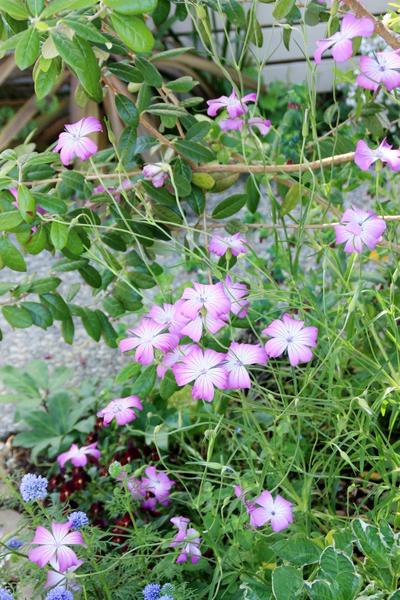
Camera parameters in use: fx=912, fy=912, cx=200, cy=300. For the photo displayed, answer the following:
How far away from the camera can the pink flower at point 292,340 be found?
139cm

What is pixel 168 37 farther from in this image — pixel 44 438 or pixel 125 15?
pixel 125 15

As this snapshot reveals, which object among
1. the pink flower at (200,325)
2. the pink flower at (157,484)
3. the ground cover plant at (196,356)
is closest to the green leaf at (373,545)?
the ground cover plant at (196,356)

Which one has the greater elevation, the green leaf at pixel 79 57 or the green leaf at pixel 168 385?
the green leaf at pixel 79 57

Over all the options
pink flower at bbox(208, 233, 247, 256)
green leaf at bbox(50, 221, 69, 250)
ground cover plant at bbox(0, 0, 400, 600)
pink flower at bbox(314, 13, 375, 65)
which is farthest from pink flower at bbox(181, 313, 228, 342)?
pink flower at bbox(314, 13, 375, 65)

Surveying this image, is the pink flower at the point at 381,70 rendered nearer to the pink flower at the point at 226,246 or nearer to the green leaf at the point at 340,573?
the pink flower at the point at 226,246

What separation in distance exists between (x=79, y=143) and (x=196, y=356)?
0.44 metres

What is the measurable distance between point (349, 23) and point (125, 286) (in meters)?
0.72

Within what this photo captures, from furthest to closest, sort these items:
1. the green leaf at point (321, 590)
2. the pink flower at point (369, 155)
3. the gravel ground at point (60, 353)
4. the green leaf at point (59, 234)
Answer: the gravel ground at point (60, 353), the green leaf at point (59, 234), the pink flower at point (369, 155), the green leaf at point (321, 590)

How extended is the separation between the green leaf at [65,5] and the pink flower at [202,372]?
538mm

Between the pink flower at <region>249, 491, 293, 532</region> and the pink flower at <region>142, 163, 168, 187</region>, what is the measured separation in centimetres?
65

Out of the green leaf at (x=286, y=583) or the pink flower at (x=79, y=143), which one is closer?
the green leaf at (x=286, y=583)

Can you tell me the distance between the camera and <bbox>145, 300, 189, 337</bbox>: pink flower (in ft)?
4.85

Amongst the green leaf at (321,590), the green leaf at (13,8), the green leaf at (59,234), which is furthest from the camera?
the green leaf at (59,234)

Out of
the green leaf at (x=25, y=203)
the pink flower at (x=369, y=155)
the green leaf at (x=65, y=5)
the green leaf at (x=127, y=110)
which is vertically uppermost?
the green leaf at (x=65, y=5)
